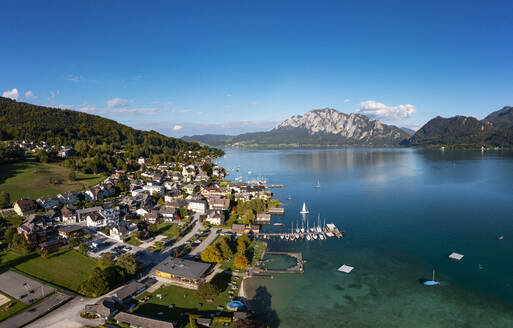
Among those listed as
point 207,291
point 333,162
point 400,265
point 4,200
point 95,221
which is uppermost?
point 333,162

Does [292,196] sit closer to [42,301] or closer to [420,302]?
[420,302]

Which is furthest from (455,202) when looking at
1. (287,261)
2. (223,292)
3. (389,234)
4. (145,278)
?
(145,278)

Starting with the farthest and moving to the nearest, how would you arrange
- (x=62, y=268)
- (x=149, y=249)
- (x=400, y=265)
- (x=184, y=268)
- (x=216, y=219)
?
(x=216, y=219) < (x=149, y=249) < (x=400, y=265) < (x=62, y=268) < (x=184, y=268)

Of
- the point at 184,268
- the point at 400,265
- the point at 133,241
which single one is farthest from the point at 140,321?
the point at 400,265

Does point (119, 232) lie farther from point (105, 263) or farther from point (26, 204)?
point (26, 204)

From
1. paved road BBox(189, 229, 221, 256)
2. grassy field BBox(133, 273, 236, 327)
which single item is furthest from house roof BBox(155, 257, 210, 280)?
paved road BBox(189, 229, 221, 256)

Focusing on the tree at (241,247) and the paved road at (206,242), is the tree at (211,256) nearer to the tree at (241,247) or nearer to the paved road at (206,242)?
the paved road at (206,242)

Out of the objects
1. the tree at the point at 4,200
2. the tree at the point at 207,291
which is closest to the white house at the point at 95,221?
the tree at the point at 4,200

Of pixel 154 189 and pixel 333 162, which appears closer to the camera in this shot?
pixel 154 189
